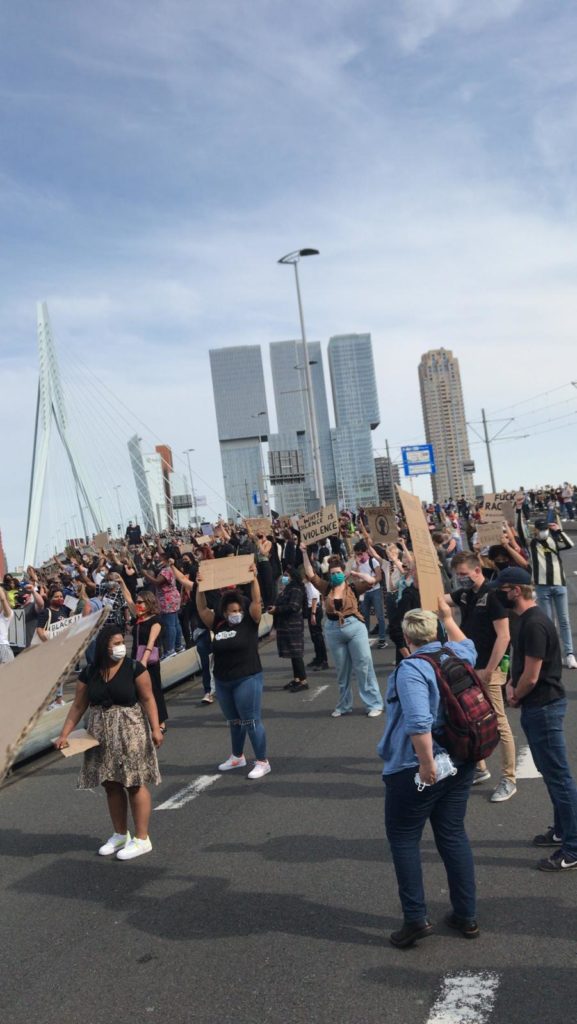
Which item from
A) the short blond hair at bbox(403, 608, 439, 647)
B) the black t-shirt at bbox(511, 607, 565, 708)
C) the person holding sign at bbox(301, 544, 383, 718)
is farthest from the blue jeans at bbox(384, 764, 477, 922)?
the person holding sign at bbox(301, 544, 383, 718)

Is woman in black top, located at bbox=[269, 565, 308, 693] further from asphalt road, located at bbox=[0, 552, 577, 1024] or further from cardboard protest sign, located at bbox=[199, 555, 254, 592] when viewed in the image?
asphalt road, located at bbox=[0, 552, 577, 1024]

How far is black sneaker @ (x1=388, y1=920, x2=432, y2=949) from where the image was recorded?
167 inches

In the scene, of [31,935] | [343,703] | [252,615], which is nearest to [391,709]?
[31,935]

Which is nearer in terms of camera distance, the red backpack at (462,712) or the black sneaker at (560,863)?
the red backpack at (462,712)

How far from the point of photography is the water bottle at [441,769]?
13.6 feet

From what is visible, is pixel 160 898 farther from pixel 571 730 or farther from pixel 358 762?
pixel 571 730

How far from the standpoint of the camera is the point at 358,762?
7621mm

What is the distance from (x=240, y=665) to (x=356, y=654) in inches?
92.2

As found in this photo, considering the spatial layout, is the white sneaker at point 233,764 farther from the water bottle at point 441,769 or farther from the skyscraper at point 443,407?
the skyscraper at point 443,407

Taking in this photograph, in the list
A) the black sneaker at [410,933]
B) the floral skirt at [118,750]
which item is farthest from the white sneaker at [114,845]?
the black sneaker at [410,933]

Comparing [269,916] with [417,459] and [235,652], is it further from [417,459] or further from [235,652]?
[417,459]

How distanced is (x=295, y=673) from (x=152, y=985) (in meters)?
7.22

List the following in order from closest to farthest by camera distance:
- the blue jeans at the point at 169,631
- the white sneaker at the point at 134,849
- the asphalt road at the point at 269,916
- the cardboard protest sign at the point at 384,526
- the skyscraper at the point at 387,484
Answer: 1. the asphalt road at the point at 269,916
2. the white sneaker at the point at 134,849
3. the blue jeans at the point at 169,631
4. the cardboard protest sign at the point at 384,526
5. the skyscraper at the point at 387,484

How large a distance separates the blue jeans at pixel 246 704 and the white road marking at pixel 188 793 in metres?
0.49
